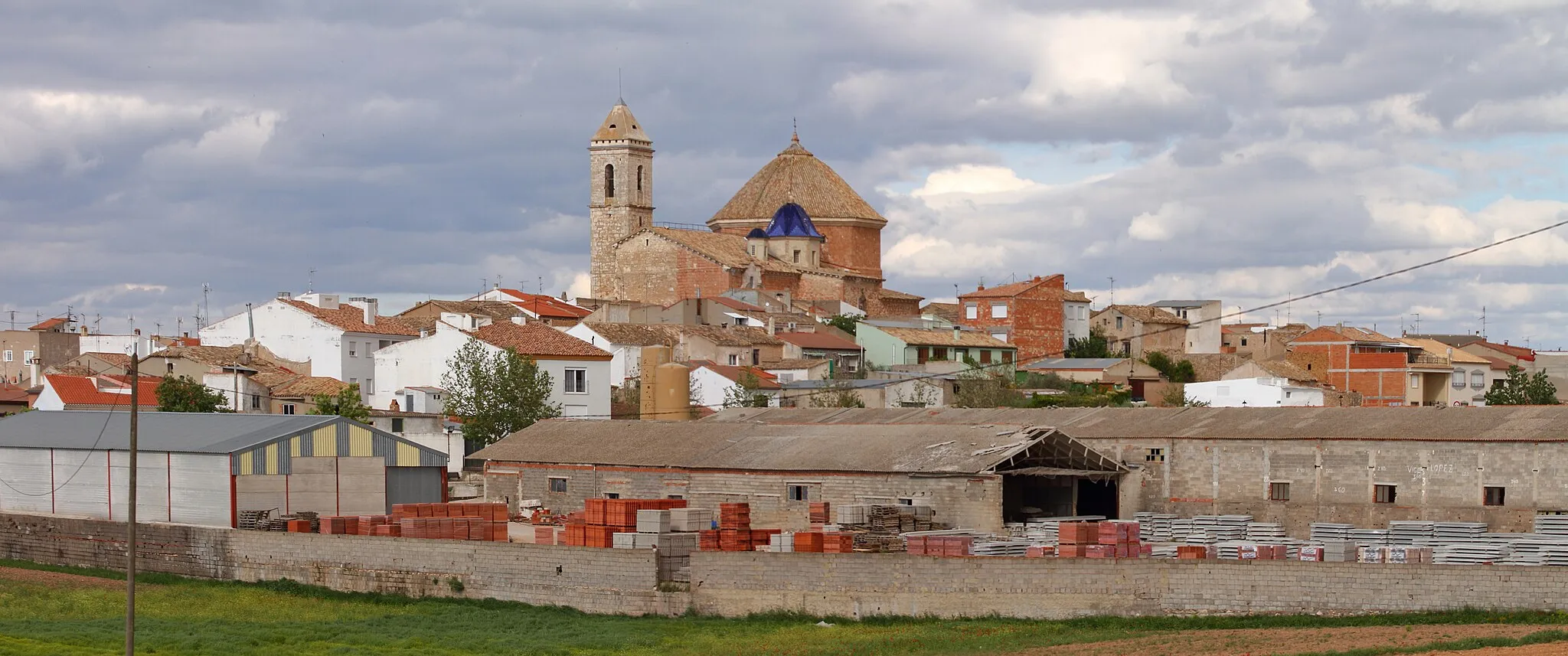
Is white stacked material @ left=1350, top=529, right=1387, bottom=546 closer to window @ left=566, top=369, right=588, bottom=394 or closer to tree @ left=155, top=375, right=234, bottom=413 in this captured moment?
window @ left=566, top=369, right=588, bottom=394

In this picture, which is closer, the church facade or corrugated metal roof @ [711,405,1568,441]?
corrugated metal roof @ [711,405,1568,441]

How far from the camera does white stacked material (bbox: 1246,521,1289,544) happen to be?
1505 inches

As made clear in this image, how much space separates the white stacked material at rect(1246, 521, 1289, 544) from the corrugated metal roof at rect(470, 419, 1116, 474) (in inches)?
206

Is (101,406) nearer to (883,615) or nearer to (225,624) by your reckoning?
(225,624)

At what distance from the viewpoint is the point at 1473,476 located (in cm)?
4241

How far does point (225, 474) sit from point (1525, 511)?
2934cm

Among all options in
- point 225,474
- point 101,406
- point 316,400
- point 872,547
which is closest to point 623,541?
point 872,547

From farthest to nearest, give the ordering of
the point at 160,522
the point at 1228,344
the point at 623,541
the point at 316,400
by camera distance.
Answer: the point at 1228,344, the point at 316,400, the point at 160,522, the point at 623,541

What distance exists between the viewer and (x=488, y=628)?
3388cm

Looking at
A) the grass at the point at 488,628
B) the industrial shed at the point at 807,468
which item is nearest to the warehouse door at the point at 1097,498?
the industrial shed at the point at 807,468

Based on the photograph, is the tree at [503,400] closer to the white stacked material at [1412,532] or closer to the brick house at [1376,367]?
the white stacked material at [1412,532]

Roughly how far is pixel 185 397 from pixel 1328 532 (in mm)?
42181

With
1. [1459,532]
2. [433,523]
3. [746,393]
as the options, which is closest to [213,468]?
[433,523]

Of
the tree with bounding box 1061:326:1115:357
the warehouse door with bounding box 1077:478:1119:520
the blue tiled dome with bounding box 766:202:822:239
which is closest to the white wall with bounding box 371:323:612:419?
the warehouse door with bounding box 1077:478:1119:520
